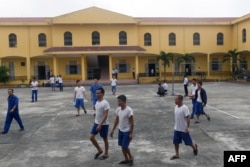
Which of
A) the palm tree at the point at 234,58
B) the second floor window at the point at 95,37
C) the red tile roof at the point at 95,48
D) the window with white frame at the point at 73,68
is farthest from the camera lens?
the window with white frame at the point at 73,68

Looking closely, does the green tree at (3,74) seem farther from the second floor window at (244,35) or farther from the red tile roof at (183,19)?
the second floor window at (244,35)

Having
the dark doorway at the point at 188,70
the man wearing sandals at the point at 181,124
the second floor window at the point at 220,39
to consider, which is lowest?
the man wearing sandals at the point at 181,124

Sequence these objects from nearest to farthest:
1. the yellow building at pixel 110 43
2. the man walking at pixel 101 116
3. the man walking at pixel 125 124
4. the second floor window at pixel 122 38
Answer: the man walking at pixel 125 124
the man walking at pixel 101 116
the yellow building at pixel 110 43
the second floor window at pixel 122 38

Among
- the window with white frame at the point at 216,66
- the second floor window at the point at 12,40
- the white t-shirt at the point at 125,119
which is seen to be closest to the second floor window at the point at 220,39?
the window with white frame at the point at 216,66

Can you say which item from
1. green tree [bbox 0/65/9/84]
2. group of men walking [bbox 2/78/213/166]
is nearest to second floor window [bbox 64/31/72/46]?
green tree [bbox 0/65/9/84]

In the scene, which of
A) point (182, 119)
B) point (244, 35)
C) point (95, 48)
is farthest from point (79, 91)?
point (244, 35)

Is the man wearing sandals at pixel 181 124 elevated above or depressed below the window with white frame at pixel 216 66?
below

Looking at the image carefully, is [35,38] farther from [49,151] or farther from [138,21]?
[49,151]

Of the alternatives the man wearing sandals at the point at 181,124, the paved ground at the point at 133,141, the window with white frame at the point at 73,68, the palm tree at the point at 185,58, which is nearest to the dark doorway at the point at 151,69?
the palm tree at the point at 185,58

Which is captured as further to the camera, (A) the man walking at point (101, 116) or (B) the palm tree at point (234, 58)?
(B) the palm tree at point (234, 58)

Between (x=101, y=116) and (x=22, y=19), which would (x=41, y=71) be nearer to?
(x=22, y=19)

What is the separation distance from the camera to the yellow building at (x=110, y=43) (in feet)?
121

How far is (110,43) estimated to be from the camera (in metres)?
37.9

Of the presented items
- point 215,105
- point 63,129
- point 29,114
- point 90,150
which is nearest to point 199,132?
point 90,150
